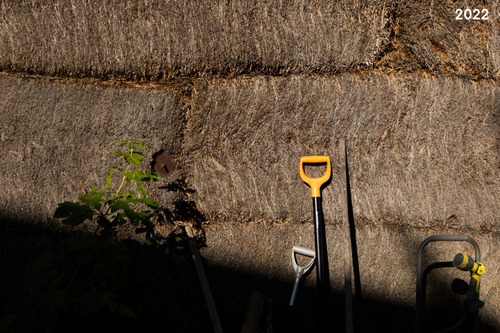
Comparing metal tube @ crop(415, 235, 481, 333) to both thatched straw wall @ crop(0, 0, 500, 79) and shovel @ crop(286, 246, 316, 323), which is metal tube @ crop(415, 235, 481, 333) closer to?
shovel @ crop(286, 246, 316, 323)

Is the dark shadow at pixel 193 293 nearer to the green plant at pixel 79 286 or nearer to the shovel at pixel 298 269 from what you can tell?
the shovel at pixel 298 269

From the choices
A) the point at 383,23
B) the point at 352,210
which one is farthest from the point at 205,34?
the point at 352,210

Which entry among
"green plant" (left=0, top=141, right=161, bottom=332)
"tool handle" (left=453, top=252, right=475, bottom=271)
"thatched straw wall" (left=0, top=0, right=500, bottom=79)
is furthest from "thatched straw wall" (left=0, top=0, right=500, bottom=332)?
"green plant" (left=0, top=141, right=161, bottom=332)

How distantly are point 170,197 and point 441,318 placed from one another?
1.68 m

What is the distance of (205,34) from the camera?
185cm

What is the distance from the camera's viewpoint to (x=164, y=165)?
190cm

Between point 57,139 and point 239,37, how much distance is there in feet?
3.78

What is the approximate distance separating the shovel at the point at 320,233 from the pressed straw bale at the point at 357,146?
71mm

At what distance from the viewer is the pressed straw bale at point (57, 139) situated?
6.10 feet

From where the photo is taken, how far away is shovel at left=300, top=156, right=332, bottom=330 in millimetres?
1790

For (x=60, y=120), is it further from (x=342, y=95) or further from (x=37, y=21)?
(x=342, y=95)

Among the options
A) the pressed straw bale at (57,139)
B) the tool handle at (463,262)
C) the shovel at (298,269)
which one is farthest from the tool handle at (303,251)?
the pressed straw bale at (57,139)

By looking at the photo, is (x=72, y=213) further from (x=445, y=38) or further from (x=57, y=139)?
(x=445, y=38)

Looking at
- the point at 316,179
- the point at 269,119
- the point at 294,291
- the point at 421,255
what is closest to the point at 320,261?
the point at 294,291
